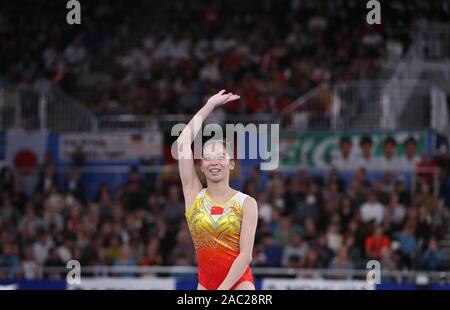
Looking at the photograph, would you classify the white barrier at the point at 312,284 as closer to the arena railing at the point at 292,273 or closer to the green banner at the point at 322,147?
the arena railing at the point at 292,273

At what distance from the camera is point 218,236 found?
7152mm

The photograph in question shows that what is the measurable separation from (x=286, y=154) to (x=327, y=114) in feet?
4.74

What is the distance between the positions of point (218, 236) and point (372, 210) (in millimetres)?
10078

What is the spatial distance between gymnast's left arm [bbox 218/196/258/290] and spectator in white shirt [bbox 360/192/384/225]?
981cm

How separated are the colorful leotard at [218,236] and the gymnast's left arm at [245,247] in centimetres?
6

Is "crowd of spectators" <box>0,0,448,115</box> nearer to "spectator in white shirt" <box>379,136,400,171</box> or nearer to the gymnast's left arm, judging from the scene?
"spectator in white shirt" <box>379,136,400,171</box>

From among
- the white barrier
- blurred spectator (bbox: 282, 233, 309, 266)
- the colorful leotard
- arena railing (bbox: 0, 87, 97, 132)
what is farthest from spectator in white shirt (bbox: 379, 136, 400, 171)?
the colorful leotard

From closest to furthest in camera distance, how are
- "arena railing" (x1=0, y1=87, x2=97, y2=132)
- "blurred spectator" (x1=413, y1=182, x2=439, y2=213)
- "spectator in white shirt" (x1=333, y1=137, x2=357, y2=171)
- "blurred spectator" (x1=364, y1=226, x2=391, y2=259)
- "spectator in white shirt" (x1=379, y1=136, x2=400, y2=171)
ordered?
1. "blurred spectator" (x1=364, y1=226, x2=391, y2=259)
2. "blurred spectator" (x1=413, y1=182, x2=439, y2=213)
3. "spectator in white shirt" (x1=379, y1=136, x2=400, y2=171)
4. "spectator in white shirt" (x1=333, y1=137, x2=357, y2=171)
5. "arena railing" (x1=0, y1=87, x2=97, y2=132)

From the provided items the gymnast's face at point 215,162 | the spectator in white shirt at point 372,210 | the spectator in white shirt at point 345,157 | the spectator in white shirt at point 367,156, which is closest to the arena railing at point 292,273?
the spectator in white shirt at point 372,210

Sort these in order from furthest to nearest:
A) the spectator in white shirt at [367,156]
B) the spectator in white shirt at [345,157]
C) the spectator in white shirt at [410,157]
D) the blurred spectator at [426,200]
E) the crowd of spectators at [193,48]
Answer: the crowd of spectators at [193,48], the spectator in white shirt at [345,157], the spectator in white shirt at [367,156], the spectator in white shirt at [410,157], the blurred spectator at [426,200]

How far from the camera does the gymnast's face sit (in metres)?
7.10

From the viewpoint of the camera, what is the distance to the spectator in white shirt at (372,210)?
16703mm

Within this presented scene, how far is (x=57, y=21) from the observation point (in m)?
26.6

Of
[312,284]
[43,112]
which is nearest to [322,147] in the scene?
[312,284]
